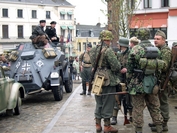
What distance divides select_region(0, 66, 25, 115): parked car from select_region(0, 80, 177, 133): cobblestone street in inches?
14.4

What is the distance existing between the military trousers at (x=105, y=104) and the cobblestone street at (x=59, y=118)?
20.3 inches

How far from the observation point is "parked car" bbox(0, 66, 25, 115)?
843 centimetres

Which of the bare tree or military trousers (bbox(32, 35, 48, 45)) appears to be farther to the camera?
the bare tree

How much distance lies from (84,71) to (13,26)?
4916 cm

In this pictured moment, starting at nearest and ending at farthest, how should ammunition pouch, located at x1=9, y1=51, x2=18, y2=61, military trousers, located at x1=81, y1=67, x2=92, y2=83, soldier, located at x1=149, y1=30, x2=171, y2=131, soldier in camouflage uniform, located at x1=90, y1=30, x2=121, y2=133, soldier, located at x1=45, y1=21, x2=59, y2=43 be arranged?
soldier, located at x1=149, y1=30, x2=171, y2=131 → soldier in camouflage uniform, located at x1=90, y1=30, x2=121, y2=133 → ammunition pouch, located at x1=9, y1=51, x2=18, y2=61 → military trousers, located at x1=81, y1=67, x2=92, y2=83 → soldier, located at x1=45, y1=21, x2=59, y2=43

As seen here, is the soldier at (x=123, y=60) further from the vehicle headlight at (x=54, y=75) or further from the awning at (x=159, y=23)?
the awning at (x=159, y=23)

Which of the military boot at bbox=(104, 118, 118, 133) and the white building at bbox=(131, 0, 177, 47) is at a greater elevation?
the white building at bbox=(131, 0, 177, 47)

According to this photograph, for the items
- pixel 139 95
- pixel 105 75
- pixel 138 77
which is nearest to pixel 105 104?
pixel 105 75

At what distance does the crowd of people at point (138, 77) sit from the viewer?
645 cm

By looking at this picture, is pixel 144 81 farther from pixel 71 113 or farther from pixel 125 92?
pixel 71 113

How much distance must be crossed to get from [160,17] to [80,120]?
1705 cm

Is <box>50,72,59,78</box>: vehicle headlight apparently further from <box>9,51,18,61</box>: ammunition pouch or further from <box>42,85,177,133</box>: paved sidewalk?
<box>9,51,18,61</box>: ammunition pouch

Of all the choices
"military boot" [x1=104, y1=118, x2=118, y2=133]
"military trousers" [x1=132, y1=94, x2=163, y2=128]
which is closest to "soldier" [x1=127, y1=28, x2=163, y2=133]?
"military trousers" [x1=132, y1=94, x2=163, y2=128]

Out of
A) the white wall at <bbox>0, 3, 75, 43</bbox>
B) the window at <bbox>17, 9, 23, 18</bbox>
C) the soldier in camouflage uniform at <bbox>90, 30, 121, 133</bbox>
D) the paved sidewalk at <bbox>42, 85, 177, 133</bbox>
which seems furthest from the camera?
the window at <bbox>17, 9, 23, 18</bbox>
